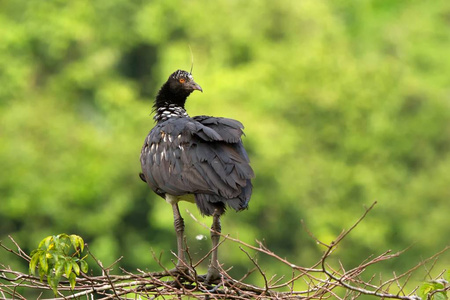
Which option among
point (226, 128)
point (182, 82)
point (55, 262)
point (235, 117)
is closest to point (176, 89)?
point (182, 82)

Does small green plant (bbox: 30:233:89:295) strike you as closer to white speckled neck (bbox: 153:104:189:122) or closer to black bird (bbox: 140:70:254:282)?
black bird (bbox: 140:70:254:282)

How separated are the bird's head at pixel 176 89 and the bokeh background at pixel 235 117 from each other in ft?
57.4

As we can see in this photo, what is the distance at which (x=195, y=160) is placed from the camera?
782 centimetres

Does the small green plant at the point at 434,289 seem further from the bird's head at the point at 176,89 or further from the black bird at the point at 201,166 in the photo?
the bird's head at the point at 176,89

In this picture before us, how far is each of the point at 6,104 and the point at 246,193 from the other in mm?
28439

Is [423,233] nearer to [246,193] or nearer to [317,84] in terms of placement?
[317,84]

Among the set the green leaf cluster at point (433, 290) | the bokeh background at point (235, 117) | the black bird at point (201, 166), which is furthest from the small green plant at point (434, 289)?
the bokeh background at point (235, 117)

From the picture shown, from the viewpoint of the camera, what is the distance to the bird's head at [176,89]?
887cm

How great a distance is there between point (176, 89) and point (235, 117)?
22762mm

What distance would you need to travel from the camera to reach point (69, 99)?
38594 millimetres

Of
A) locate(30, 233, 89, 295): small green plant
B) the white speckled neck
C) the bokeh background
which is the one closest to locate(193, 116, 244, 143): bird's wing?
the white speckled neck

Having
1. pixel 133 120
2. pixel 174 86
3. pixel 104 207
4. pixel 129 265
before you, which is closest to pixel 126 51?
pixel 133 120

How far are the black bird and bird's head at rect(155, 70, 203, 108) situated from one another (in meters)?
0.41

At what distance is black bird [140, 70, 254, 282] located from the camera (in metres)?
7.52
